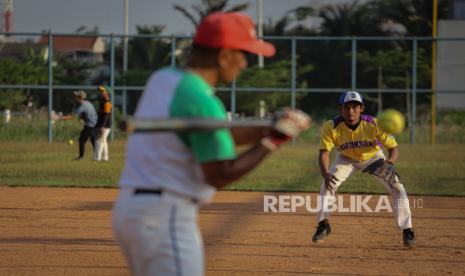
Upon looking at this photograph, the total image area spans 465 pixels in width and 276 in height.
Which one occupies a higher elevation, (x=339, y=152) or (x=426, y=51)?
(x=426, y=51)

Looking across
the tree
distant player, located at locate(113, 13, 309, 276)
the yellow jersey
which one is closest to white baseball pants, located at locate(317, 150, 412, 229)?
the yellow jersey

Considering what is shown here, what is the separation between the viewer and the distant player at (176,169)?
4.09 m

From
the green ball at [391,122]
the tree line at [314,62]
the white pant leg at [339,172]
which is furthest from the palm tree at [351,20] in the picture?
the green ball at [391,122]

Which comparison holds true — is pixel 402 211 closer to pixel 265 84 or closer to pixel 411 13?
pixel 265 84

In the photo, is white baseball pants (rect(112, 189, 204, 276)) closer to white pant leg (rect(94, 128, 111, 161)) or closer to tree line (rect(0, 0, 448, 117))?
white pant leg (rect(94, 128, 111, 161))

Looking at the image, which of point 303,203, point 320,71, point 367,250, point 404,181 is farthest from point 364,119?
point 320,71

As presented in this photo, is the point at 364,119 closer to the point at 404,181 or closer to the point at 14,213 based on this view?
the point at 14,213

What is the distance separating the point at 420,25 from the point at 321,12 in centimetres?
706

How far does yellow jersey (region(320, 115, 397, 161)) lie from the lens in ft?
34.7

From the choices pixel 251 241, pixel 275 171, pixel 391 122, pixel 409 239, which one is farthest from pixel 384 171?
pixel 275 171

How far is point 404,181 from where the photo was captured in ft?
62.5

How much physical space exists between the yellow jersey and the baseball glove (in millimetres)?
144

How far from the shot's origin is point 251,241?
10.6 meters

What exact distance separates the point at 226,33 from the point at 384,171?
21.5 feet
